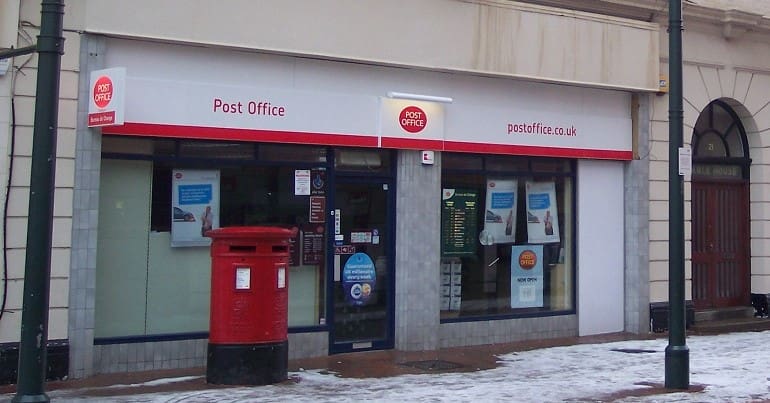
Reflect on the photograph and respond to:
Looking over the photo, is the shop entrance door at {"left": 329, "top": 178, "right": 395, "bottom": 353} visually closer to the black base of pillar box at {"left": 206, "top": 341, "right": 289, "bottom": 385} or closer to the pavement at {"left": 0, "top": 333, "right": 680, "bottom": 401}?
the pavement at {"left": 0, "top": 333, "right": 680, "bottom": 401}

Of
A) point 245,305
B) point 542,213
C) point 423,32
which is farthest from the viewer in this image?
point 542,213

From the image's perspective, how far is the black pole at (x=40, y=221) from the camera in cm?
681

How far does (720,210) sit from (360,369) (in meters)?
8.11

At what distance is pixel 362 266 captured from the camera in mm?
12039

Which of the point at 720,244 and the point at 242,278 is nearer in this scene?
the point at 242,278

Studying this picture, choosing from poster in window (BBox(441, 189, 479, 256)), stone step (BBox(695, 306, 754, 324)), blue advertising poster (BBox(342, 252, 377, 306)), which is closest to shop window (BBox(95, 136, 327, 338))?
blue advertising poster (BBox(342, 252, 377, 306))

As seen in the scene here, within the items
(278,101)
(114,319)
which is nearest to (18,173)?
(114,319)

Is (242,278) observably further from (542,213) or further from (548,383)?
(542,213)

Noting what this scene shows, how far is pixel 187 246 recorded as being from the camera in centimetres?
1086

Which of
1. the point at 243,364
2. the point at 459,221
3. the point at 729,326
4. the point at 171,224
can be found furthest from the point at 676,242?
the point at 729,326

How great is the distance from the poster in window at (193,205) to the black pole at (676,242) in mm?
5328

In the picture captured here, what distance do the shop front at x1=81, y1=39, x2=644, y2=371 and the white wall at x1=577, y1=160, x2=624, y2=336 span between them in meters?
0.03

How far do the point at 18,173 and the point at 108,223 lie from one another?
1195 millimetres

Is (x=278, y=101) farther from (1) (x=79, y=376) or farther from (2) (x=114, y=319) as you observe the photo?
(1) (x=79, y=376)
